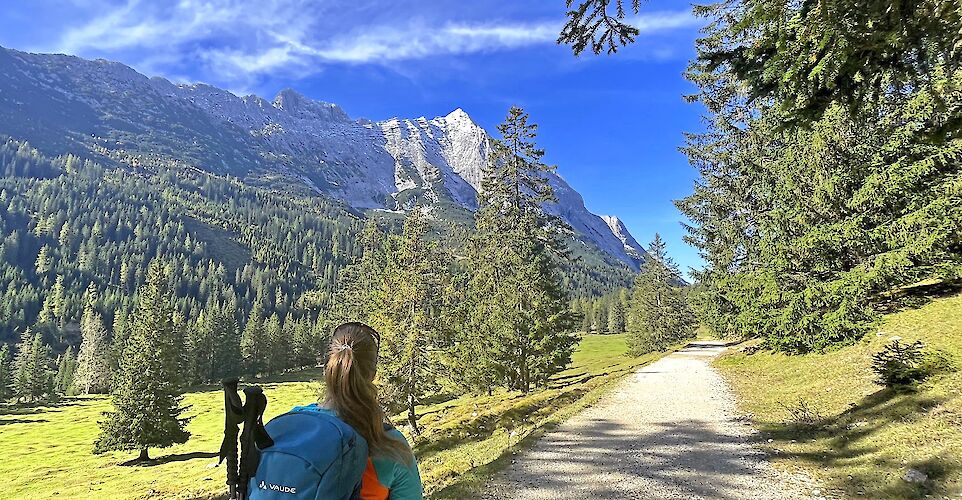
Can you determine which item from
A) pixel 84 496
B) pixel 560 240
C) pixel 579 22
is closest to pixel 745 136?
pixel 560 240

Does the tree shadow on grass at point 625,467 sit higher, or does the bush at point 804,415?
the bush at point 804,415

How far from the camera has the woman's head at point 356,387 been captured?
2451 millimetres

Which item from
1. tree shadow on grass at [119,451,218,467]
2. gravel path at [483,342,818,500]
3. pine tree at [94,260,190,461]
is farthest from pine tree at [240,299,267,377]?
gravel path at [483,342,818,500]

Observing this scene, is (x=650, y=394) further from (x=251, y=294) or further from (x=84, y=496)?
(x=251, y=294)

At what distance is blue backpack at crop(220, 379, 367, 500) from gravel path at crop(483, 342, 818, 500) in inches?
265

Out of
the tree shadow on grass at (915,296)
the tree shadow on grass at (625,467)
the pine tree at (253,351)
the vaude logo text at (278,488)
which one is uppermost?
the tree shadow on grass at (915,296)

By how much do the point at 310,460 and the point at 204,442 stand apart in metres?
54.2

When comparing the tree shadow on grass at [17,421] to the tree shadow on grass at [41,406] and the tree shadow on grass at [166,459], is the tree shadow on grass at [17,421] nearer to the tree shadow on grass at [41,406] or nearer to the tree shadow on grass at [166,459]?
the tree shadow on grass at [41,406]

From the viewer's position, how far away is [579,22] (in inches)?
241

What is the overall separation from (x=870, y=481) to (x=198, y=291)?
215436 millimetres

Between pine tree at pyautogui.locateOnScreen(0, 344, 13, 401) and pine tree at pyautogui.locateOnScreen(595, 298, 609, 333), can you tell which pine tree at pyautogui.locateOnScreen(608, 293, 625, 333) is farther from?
pine tree at pyautogui.locateOnScreen(0, 344, 13, 401)

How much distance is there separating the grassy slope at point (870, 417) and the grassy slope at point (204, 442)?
5.87m

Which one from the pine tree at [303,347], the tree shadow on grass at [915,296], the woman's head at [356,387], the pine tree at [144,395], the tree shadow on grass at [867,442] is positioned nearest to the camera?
the woman's head at [356,387]

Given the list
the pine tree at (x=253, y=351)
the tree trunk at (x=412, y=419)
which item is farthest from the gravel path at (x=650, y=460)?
the pine tree at (x=253, y=351)
